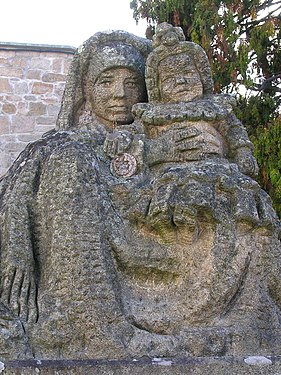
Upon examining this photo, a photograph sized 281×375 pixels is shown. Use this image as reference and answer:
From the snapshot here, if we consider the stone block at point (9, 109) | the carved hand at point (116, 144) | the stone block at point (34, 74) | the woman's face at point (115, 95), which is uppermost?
the stone block at point (34, 74)

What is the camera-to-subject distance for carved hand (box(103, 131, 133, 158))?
408cm

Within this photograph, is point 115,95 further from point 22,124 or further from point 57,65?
point 57,65

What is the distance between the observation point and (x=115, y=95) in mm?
4520

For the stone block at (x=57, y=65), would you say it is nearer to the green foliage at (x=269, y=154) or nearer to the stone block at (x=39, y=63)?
the stone block at (x=39, y=63)

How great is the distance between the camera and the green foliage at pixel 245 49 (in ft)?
26.4

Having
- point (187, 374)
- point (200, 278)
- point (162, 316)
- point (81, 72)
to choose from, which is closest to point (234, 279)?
point (200, 278)

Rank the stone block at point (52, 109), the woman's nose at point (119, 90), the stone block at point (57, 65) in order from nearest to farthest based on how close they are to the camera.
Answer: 1. the woman's nose at point (119, 90)
2. the stone block at point (52, 109)
3. the stone block at point (57, 65)

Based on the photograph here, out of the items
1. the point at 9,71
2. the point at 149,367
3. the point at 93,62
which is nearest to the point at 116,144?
the point at 93,62

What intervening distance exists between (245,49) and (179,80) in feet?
14.3

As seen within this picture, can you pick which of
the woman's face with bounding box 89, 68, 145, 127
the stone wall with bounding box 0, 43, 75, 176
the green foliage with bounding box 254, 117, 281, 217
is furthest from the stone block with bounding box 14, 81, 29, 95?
the woman's face with bounding box 89, 68, 145, 127

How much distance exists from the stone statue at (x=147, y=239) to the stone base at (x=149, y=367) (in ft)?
0.61

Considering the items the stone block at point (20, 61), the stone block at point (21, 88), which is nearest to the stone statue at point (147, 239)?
the stone block at point (21, 88)

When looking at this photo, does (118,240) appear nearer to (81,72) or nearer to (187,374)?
(187,374)

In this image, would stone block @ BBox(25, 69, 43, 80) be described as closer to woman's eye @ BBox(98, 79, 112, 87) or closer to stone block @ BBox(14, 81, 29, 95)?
stone block @ BBox(14, 81, 29, 95)
